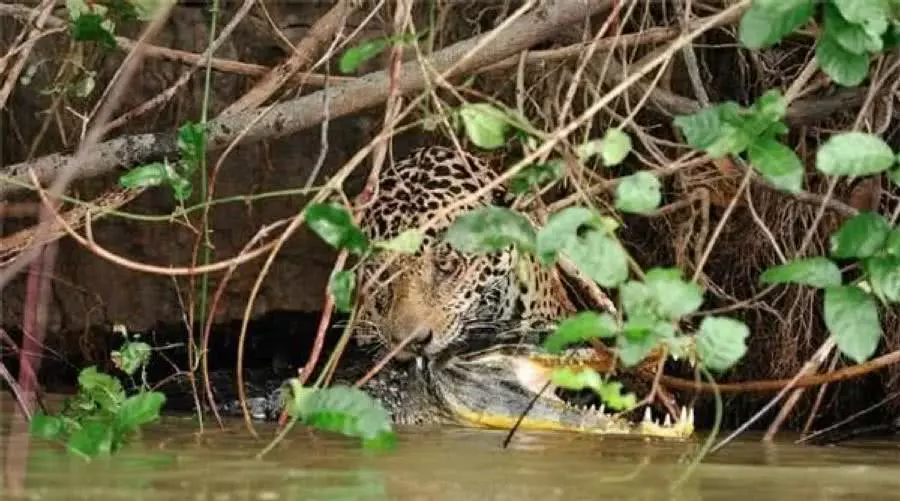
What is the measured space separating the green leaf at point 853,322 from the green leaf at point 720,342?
0.62 ft

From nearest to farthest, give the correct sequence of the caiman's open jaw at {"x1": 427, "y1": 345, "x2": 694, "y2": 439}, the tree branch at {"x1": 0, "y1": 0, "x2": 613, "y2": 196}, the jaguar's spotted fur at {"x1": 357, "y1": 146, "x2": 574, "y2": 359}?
the tree branch at {"x1": 0, "y1": 0, "x2": 613, "y2": 196}
the caiman's open jaw at {"x1": 427, "y1": 345, "x2": 694, "y2": 439}
the jaguar's spotted fur at {"x1": 357, "y1": 146, "x2": 574, "y2": 359}

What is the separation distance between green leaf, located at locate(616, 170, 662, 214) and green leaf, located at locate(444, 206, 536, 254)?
0.50ft

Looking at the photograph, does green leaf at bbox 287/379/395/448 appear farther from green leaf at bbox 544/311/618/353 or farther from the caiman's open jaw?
the caiman's open jaw

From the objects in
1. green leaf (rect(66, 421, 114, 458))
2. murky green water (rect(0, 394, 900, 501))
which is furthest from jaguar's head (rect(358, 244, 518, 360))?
green leaf (rect(66, 421, 114, 458))

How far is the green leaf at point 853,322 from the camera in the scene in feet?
8.88

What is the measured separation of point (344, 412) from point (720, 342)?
0.64 meters

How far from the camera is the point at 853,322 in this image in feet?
8.93

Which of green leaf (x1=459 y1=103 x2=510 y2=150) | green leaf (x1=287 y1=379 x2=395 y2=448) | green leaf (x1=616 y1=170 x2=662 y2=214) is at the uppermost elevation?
green leaf (x1=459 y1=103 x2=510 y2=150)

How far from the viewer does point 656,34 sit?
4.45 metres

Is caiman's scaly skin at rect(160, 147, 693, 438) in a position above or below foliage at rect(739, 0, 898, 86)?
below

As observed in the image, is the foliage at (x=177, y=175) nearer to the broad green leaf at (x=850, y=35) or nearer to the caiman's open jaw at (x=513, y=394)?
the broad green leaf at (x=850, y=35)

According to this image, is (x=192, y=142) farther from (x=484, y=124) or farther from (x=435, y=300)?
(x=435, y=300)

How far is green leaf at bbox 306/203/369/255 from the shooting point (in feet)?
9.39

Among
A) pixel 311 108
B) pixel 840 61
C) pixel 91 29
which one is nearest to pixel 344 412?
pixel 840 61
